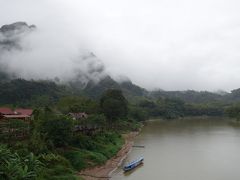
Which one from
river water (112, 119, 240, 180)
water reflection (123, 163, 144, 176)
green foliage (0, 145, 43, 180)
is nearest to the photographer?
green foliage (0, 145, 43, 180)

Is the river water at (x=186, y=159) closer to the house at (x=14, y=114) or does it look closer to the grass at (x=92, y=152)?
the grass at (x=92, y=152)

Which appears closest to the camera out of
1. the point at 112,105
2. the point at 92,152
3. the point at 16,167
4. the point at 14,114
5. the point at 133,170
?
the point at 16,167

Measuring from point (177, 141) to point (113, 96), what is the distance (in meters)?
20.0

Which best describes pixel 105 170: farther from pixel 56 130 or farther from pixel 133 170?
pixel 56 130

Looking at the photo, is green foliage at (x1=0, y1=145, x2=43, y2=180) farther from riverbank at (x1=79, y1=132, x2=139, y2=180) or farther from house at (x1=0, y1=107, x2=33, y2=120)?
house at (x1=0, y1=107, x2=33, y2=120)

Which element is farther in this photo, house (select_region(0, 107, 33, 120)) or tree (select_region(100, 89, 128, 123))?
tree (select_region(100, 89, 128, 123))

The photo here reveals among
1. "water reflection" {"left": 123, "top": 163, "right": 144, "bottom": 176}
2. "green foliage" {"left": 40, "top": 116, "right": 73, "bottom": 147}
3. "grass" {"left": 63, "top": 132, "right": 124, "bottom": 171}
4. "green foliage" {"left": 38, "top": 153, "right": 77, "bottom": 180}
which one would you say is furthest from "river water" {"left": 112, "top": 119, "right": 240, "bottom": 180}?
"green foliage" {"left": 40, "top": 116, "right": 73, "bottom": 147}

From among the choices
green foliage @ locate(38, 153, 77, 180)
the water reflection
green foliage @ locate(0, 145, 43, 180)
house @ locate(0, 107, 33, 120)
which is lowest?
the water reflection

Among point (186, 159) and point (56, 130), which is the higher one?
point (56, 130)

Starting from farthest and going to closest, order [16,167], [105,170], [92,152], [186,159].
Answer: [186,159]
[92,152]
[105,170]
[16,167]

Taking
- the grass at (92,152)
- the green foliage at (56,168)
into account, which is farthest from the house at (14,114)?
the green foliage at (56,168)

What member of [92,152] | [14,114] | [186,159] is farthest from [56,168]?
[14,114]

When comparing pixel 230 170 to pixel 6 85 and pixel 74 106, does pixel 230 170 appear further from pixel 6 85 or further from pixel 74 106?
pixel 6 85

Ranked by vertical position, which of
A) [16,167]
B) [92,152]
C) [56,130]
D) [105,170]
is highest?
[56,130]
